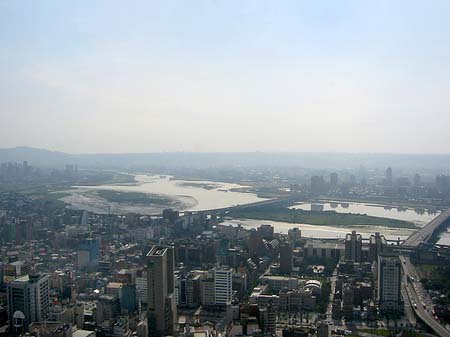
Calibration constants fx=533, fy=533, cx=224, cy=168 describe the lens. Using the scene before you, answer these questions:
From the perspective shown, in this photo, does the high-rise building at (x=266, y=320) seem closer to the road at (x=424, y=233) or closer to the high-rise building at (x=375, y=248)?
the high-rise building at (x=375, y=248)

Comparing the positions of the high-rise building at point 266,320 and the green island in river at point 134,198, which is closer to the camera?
the high-rise building at point 266,320

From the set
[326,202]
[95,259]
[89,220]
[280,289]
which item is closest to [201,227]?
[89,220]

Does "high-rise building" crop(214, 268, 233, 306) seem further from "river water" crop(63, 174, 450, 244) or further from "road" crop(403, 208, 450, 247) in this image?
"river water" crop(63, 174, 450, 244)

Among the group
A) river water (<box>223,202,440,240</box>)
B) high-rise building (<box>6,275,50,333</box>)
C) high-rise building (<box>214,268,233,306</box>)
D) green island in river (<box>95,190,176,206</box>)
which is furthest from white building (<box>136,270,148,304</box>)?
green island in river (<box>95,190,176,206</box>)

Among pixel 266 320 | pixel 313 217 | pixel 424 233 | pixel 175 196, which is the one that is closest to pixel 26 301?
pixel 266 320

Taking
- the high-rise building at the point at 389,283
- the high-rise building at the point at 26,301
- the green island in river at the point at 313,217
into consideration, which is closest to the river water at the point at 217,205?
the green island in river at the point at 313,217
